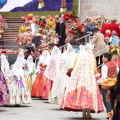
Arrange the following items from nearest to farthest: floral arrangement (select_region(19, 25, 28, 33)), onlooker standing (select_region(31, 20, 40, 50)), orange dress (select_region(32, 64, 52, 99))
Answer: orange dress (select_region(32, 64, 52, 99)) → onlooker standing (select_region(31, 20, 40, 50)) → floral arrangement (select_region(19, 25, 28, 33))

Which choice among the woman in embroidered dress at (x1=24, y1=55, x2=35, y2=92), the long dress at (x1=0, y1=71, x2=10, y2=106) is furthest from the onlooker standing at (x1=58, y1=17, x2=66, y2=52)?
the long dress at (x1=0, y1=71, x2=10, y2=106)

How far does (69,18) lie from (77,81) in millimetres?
15373

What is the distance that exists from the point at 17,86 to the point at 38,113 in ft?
5.71

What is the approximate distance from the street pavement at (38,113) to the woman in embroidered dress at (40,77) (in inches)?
75.9

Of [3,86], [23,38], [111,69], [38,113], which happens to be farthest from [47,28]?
[111,69]

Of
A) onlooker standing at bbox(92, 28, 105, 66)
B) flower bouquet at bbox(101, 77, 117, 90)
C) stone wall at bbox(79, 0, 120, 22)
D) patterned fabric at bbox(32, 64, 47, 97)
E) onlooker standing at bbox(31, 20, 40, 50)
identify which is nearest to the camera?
flower bouquet at bbox(101, 77, 117, 90)

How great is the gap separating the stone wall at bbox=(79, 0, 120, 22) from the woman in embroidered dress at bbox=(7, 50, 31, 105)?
1317 centimetres

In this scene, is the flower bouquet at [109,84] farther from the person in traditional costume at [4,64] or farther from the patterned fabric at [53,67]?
the patterned fabric at [53,67]

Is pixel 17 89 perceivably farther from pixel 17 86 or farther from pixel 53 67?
pixel 53 67

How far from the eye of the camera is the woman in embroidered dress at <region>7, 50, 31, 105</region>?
16297 mm

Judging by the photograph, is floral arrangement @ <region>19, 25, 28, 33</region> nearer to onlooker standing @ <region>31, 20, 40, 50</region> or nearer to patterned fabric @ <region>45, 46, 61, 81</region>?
onlooker standing @ <region>31, 20, 40, 50</region>

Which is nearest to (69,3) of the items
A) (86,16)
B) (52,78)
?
(86,16)

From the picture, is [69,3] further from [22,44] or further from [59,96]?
[59,96]

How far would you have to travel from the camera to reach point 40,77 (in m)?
19.1
